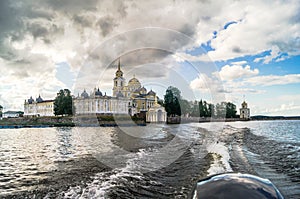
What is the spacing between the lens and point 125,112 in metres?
81.1

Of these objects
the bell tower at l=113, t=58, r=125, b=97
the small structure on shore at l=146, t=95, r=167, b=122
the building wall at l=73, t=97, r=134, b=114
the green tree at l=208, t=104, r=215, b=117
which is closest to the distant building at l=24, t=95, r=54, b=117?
the building wall at l=73, t=97, r=134, b=114

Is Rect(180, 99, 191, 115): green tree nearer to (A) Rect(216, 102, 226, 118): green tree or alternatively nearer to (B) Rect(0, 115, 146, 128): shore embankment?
(B) Rect(0, 115, 146, 128): shore embankment

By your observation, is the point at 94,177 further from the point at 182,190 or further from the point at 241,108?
the point at 241,108

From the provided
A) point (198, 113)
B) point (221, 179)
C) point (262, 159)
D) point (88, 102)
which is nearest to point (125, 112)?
point (88, 102)

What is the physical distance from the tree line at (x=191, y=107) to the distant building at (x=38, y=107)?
53057 mm

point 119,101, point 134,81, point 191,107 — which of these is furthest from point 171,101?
point 134,81

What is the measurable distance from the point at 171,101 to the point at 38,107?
65.3m

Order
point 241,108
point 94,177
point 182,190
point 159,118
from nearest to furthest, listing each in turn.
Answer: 1. point 182,190
2. point 94,177
3. point 159,118
4. point 241,108

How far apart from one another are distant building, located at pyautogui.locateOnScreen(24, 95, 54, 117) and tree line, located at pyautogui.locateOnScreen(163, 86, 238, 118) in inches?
2089

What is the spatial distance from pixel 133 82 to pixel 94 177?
86379 millimetres

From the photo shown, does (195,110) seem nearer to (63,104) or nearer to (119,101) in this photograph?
(119,101)

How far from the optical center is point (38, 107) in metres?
106

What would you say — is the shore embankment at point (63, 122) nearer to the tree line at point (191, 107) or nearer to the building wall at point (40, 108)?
the tree line at point (191, 107)

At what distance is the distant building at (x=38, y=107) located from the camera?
99.4 m
